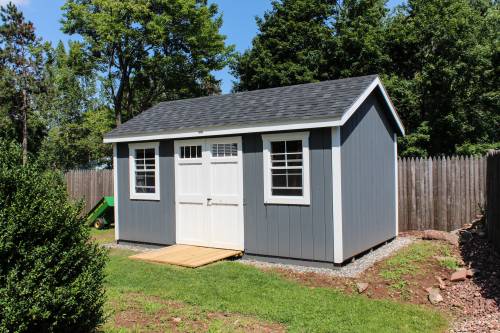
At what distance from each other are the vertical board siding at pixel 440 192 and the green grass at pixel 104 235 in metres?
8.73

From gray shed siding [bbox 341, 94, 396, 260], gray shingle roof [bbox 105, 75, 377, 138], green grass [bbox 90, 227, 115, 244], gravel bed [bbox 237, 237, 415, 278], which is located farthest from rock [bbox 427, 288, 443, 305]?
green grass [bbox 90, 227, 115, 244]

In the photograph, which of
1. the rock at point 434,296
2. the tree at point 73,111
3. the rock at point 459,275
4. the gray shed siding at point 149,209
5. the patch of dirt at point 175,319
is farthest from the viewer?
the tree at point 73,111

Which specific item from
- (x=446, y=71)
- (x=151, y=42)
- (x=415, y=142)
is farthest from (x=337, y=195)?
(x=151, y=42)

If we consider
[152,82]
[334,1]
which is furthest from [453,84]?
[152,82]

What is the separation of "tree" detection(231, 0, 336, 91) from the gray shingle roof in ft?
36.4

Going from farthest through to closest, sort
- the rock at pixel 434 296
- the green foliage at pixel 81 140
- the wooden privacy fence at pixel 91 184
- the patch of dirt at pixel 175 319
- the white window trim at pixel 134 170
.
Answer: the green foliage at pixel 81 140, the wooden privacy fence at pixel 91 184, the white window trim at pixel 134 170, the rock at pixel 434 296, the patch of dirt at pixel 175 319

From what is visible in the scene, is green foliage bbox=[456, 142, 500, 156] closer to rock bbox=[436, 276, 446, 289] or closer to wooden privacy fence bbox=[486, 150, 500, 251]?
wooden privacy fence bbox=[486, 150, 500, 251]

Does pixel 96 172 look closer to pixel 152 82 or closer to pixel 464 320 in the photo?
pixel 152 82

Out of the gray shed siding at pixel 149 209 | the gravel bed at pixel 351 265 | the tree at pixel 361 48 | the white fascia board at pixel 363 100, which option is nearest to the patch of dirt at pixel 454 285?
the gravel bed at pixel 351 265

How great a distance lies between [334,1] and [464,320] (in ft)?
74.6

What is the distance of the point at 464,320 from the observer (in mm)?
5871

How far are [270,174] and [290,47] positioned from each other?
1591 cm

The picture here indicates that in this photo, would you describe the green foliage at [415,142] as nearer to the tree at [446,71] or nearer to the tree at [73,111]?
the tree at [446,71]

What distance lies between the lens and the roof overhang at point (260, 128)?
8.27 m
